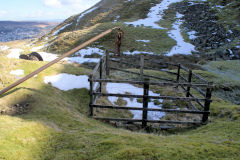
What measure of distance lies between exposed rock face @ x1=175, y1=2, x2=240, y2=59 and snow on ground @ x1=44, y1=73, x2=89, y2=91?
77.8ft

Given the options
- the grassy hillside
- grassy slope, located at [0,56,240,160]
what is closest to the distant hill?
the grassy hillside

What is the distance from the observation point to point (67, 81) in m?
12.6

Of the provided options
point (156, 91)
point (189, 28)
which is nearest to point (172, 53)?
point (189, 28)

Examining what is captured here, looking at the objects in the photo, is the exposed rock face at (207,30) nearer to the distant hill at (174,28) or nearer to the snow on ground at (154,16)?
the distant hill at (174,28)

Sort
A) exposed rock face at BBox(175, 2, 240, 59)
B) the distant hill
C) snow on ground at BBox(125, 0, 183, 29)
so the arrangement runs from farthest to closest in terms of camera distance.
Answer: snow on ground at BBox(125, 0, 183, 29)
the distant hill
exposed rock face at BBox(175, 2, 240, 59)

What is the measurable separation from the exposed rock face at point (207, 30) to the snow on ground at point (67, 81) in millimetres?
23712

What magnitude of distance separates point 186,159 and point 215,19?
44.5 m

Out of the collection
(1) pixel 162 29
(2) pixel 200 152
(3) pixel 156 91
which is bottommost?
(3) pixel 156 91

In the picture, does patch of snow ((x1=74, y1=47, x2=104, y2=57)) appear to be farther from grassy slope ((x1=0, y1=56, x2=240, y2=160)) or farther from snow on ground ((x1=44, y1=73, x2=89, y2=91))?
grassy slope ((x1=0, y1=56, x2=240, y2=160))

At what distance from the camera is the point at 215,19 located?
41562 mm

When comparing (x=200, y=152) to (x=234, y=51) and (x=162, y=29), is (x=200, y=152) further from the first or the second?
(x=162, y=29)

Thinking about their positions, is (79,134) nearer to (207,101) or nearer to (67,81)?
(207,101)

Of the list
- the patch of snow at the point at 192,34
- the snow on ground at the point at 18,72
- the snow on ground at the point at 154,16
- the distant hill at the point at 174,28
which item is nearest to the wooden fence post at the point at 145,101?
the snow on ground at the point at 18,72

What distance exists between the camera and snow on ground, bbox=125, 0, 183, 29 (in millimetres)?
40959
